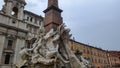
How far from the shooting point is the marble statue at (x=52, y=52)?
269 inches

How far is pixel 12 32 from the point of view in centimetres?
2094

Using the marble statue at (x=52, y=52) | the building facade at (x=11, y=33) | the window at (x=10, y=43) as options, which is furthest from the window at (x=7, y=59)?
the marble statue at (x=52, y=52)

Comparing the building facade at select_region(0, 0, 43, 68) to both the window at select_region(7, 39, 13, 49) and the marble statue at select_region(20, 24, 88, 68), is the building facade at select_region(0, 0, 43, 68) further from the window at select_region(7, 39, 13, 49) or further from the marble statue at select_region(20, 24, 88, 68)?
the marble statue at select_region(20, 24, 88, 68)

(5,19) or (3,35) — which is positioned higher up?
(5,19)

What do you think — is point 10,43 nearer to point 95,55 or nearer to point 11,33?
point 11,33

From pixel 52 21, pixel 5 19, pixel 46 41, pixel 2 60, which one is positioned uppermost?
pixel 5 19

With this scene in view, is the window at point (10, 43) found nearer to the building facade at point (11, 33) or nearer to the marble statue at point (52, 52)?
the building facade at point (11, 33)

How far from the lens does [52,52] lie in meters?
6.92

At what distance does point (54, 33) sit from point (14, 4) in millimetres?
16668

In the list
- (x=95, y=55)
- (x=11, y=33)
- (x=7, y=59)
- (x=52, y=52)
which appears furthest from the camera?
(x=95, y=55)

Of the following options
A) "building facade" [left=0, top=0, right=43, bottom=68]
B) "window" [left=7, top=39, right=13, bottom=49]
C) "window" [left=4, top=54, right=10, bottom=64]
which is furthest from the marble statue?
"window" [left=7, top=39, right=13, bottom=49]

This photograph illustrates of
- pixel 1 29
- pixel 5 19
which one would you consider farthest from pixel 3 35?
pixel 5 19

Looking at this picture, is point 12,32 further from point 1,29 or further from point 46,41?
point 46,41

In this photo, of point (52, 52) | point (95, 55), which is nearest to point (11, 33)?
point (52, 52)
